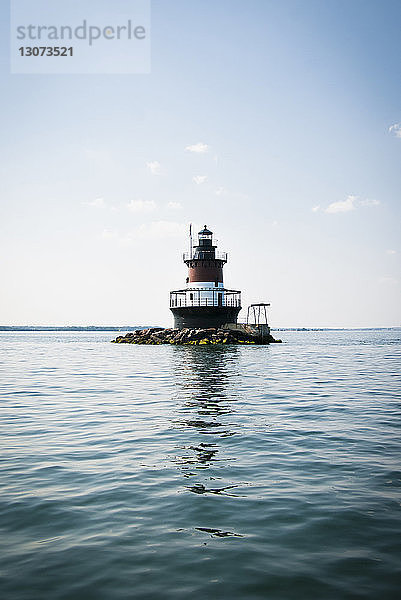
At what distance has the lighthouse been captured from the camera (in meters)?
59.3

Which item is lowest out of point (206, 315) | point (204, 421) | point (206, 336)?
Result: point (204, 421)

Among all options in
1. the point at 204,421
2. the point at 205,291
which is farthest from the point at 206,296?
the point at 204,421

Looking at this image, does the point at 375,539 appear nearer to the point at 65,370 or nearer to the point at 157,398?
the point at 157,398

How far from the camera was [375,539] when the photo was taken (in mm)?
5863

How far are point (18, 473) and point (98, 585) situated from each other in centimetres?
425

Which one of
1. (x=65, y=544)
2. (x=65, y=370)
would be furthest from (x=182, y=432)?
(x=65, y=370)

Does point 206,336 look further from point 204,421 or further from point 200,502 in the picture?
point 200,502

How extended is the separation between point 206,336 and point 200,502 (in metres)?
51.1

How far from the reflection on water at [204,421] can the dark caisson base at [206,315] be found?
1339 inches

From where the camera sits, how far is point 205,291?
59406 millimetres

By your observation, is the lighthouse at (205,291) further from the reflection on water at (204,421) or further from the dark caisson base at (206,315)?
the reflection on water at (204,421)

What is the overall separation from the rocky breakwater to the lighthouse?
1.62 meters

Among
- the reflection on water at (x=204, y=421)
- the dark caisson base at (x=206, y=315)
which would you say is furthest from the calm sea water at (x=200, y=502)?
the dark caisson base at (x=206, y=315)

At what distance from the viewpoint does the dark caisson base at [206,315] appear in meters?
60.1
